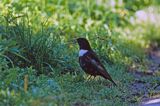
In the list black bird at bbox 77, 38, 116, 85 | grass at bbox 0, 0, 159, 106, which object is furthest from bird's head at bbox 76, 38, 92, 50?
grass at bbox 0, 0, 159, 106

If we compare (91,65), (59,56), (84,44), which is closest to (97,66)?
(91,65)

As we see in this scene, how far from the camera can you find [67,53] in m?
8.84

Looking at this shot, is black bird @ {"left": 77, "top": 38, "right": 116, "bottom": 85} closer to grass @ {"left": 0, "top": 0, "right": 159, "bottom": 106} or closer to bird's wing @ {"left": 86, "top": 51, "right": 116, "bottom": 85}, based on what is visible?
bird's wing @ {"left": 86, "top": 51, "right": 116, "bottom": 85}

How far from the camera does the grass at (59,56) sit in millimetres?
6609

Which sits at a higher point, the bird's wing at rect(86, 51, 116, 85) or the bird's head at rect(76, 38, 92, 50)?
the bird's head at rect(76, 38, 92, 50)

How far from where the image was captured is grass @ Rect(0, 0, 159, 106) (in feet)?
21.7

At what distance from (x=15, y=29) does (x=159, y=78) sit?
7.23 ft

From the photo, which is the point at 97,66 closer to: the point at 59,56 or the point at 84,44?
the point at 84,44

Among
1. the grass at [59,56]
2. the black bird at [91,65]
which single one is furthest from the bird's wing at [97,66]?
the grass at [59,56]

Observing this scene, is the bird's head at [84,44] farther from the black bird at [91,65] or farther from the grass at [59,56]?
the grass at [59,56]

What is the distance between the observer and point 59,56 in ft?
27.9

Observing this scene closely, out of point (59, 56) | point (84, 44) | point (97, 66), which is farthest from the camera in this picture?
point (59, 56)

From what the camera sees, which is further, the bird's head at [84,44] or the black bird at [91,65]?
the bird's head at [84,44]

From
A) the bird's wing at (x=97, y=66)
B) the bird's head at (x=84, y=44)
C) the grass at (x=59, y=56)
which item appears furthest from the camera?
the bird's head at (x=84, y=44)
